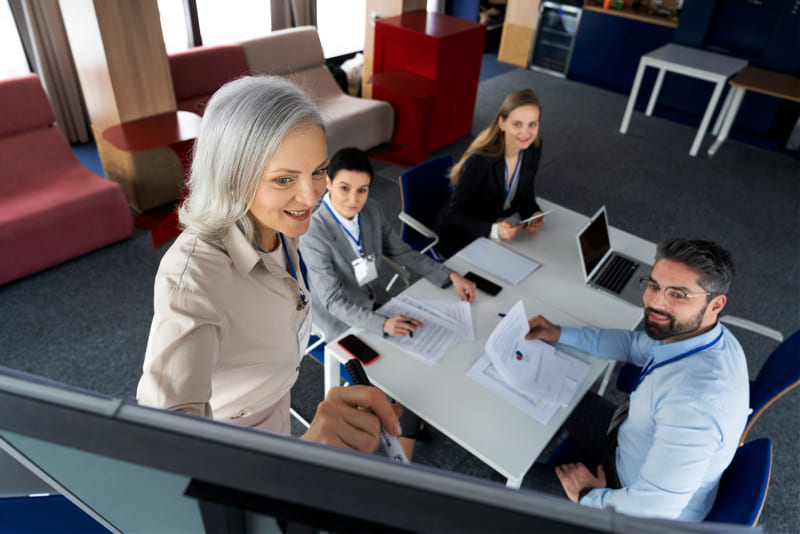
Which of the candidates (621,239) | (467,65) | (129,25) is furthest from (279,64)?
(621,239)

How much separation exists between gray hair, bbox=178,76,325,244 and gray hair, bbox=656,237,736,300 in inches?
Answer: 53.3

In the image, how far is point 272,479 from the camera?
46cm

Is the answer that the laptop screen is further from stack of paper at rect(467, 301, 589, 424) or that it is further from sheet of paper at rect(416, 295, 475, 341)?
sheet of paper at rect(416, 295, 475, 341)

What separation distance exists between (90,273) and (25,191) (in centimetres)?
71

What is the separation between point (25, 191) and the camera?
136 inches

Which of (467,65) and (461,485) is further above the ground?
(461,485)

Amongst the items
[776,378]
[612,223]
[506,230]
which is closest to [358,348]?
[506,230]

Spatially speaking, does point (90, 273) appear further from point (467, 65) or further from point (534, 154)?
point (467, 65)

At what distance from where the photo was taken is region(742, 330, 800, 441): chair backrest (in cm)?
186

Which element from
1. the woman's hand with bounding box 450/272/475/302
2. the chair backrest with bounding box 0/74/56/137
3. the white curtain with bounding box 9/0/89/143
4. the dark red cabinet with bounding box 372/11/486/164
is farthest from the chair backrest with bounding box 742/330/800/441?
the white curtain with bounding box 9/0/89/143

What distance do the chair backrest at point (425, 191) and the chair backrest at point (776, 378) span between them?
1.77 metres

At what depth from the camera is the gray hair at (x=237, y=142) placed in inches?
40.9

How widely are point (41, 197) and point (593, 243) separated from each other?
3.50 meters

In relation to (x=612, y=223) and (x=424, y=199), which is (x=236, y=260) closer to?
(x=424, y=199)
